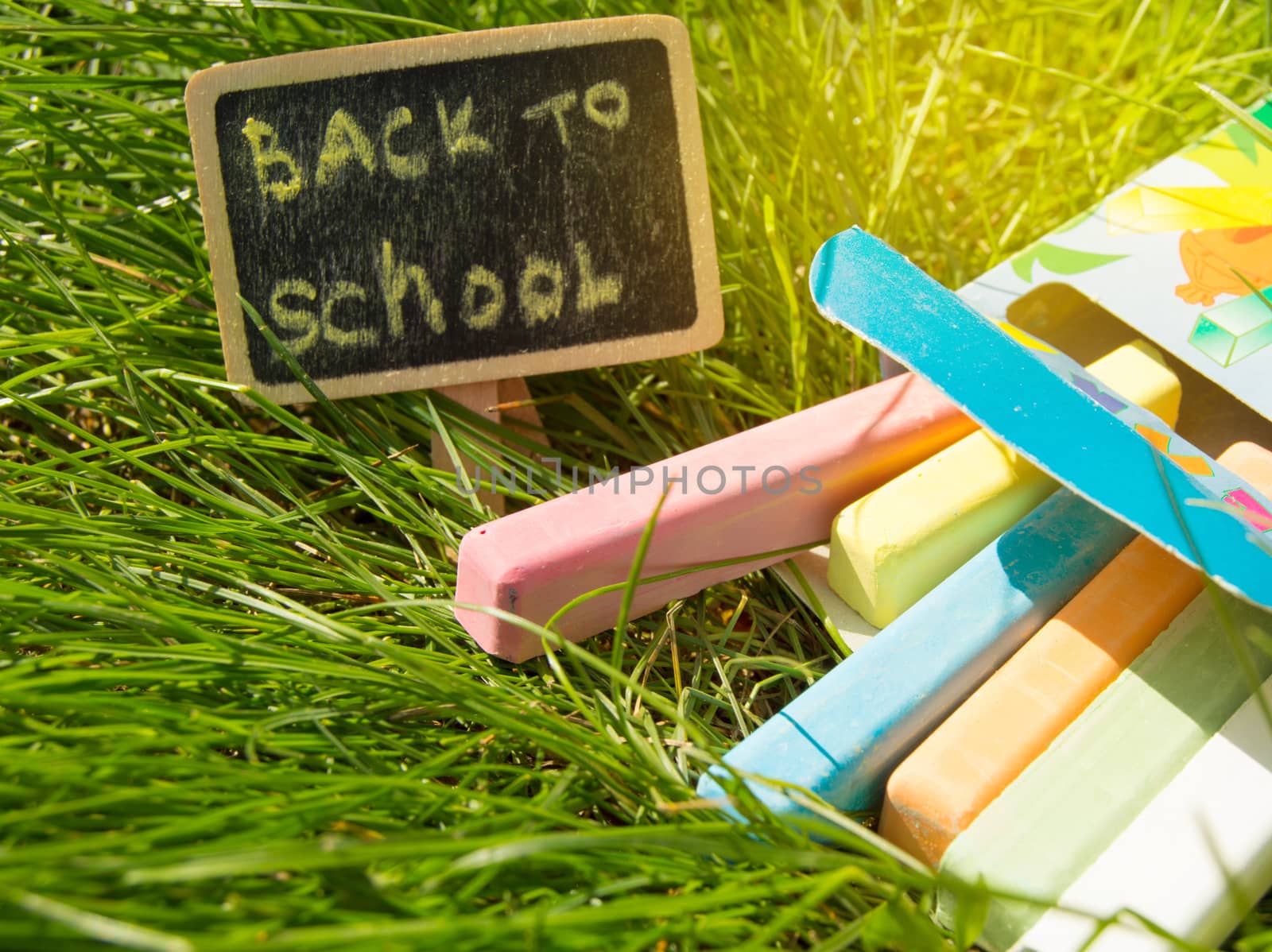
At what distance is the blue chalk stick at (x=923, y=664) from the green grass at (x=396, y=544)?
0.05 m

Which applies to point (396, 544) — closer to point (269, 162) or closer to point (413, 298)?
point (413, 298)

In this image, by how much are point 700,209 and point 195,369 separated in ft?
1.56

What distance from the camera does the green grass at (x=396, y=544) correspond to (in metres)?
0.52

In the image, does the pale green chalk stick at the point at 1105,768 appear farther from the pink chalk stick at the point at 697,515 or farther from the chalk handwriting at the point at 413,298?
the chalk handwriting at the point at 413,298

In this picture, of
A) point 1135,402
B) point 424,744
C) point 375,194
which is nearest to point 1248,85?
point 1135,402

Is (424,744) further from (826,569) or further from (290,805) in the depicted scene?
(826,569)

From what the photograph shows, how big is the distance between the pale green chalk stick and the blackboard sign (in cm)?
45

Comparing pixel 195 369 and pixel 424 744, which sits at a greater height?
pixel 195 369

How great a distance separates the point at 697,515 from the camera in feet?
2.40

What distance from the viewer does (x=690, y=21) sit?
1.09 meters

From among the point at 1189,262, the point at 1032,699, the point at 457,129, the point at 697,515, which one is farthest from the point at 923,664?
the point at 457,129

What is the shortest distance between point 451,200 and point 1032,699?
0.59 metres

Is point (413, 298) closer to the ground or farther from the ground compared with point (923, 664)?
farther from the ground

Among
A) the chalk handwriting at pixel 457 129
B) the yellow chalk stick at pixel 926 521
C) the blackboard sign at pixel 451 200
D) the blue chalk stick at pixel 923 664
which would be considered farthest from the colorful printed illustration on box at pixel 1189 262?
the chalk handwriting at pixel 457 129
